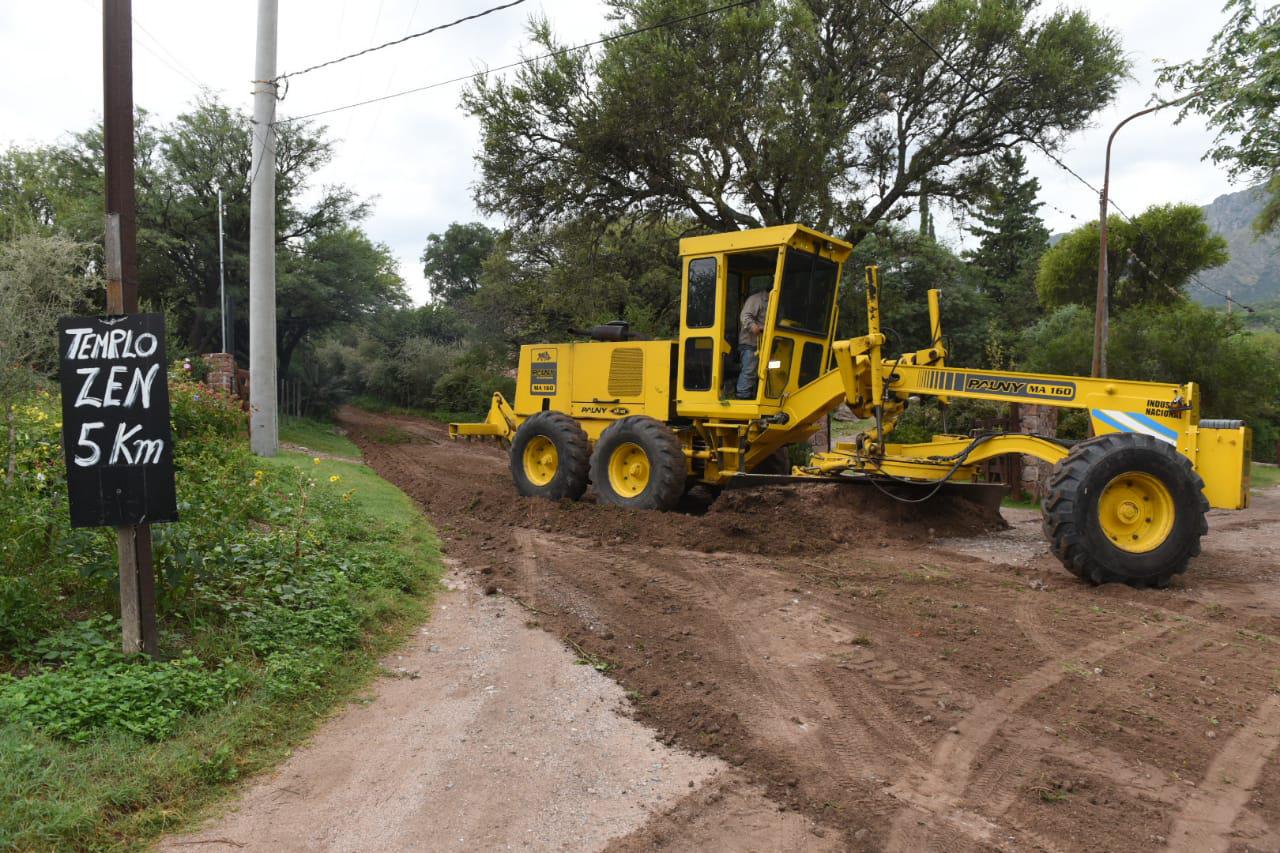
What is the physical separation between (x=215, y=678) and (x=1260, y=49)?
13265 millimetres

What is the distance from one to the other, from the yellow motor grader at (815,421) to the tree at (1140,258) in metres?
20.1

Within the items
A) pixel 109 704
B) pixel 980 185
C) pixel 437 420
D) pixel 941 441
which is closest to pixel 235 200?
pixel 437 420

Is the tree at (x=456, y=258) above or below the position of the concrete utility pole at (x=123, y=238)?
above

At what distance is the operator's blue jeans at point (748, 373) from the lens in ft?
31.7

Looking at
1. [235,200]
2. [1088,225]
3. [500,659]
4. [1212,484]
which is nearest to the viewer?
[500,659]

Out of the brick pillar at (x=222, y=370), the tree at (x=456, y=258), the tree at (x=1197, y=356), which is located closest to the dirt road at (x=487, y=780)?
the brick pillar at (x=222, y=370)

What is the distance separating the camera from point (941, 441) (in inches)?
364

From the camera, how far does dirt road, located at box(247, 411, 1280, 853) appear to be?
3.33 m

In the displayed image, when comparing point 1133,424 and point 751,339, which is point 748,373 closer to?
point 751,339

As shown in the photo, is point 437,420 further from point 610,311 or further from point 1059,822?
point 1059,822

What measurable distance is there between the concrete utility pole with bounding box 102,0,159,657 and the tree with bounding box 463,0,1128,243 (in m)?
12.6

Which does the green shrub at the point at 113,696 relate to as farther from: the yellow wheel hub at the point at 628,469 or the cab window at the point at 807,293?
the cab window at the point at 807,293

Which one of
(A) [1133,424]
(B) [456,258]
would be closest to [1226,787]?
(A) [1133,424]

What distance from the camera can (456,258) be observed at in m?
59.1
